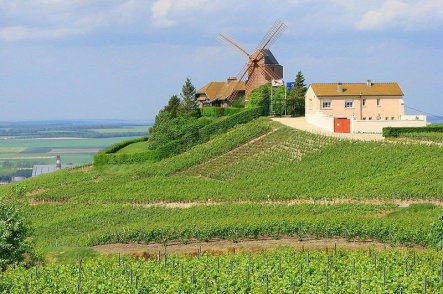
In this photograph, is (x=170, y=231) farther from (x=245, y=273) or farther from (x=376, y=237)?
(x=245, y=273)

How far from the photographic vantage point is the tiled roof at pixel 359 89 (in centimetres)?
9000

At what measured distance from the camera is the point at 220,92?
4363 inches

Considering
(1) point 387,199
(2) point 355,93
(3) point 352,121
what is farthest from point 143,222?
(2) point 355,93

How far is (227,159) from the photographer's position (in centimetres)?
7894

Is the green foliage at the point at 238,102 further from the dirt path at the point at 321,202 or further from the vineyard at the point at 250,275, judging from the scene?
the vineyard at the point at 250,275

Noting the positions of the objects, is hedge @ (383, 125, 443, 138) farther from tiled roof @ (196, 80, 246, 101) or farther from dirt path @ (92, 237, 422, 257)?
tiled roof @ (196, 80, 246, 101)

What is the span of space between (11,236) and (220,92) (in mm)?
71932

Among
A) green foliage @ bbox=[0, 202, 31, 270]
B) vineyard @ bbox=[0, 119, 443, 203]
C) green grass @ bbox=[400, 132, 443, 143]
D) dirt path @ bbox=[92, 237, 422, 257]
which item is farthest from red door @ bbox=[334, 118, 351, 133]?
green foliage @ bbox=[0, 202, 31, 270]

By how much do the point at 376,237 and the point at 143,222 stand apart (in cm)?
1656

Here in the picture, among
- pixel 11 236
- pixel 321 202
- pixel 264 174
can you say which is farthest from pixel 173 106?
pixel 11 236

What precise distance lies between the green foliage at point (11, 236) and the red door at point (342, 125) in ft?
152

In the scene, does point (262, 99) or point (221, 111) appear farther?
point (221, 111)

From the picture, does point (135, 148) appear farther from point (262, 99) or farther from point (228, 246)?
point (228, 246)

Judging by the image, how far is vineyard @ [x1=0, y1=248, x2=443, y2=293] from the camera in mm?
31891
